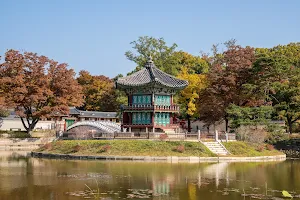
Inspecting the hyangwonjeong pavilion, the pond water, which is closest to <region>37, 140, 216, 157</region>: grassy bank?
the pond water

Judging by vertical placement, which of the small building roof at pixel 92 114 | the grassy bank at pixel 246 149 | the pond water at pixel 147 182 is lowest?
the pond water at pixel 147 182

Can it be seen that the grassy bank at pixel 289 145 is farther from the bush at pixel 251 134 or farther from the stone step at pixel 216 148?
the stone step at pixel 216 148

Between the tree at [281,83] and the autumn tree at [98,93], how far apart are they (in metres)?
34.6

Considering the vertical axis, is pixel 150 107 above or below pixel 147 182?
above

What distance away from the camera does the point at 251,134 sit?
45.7 meters

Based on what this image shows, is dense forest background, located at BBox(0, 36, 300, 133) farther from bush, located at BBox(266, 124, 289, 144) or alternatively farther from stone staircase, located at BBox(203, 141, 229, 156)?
stone staircase, located at BBox(203, 141, 229, 156)

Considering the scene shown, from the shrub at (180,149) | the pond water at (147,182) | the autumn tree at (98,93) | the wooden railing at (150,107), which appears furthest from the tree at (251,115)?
the autumn tree at (98,93)

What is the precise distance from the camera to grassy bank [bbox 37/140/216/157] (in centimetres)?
4012

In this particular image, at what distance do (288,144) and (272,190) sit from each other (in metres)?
33.1

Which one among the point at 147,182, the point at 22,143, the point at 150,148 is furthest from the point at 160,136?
the point at 22,143

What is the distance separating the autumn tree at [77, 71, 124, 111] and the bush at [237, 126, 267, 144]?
131 feet

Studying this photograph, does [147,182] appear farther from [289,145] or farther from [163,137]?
[289,145]

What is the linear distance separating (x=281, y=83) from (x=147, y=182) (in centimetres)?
3573

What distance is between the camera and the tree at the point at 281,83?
53562 mm
